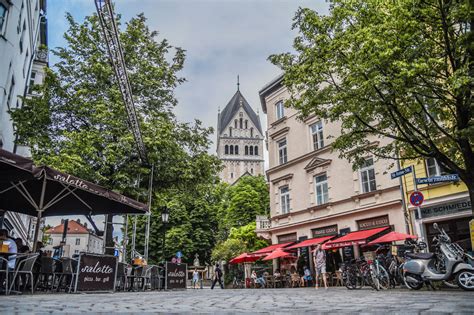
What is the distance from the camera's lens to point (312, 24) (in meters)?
13.7

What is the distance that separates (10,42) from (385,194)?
785 inches

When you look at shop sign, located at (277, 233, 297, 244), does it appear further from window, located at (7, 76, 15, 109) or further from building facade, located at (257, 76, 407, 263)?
window, located at (7, 76, 15, 109)

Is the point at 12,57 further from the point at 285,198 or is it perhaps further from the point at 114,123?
the point at 285,198

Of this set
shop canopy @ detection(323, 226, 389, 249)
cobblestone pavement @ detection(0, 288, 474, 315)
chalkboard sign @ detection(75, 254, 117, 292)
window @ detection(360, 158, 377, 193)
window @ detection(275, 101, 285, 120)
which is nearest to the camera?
cobblestone pavement @ detection(0, 288, 474, 315)

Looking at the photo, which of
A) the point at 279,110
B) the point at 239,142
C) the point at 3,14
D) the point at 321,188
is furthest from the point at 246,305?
the point at 239,142

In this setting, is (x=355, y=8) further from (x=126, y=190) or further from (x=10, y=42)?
(x=10, y=42)

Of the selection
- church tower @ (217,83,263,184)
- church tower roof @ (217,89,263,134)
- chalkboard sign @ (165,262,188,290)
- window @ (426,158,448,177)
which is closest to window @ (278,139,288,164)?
window @ (426,158,448,177)

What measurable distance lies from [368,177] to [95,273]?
53.0ft

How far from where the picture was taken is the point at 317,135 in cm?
2620

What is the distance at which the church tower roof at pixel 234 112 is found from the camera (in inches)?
4412

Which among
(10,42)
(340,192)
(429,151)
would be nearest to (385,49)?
(429,151)

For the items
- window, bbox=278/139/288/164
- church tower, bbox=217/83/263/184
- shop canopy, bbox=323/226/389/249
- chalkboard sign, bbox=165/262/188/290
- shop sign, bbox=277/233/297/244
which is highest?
church tower, bbox=217/83/263/184

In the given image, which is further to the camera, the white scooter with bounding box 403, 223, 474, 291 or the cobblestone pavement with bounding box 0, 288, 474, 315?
the white scooter with bounding box 403, 223, 474, 291

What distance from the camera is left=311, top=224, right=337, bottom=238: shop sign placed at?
2333cm
